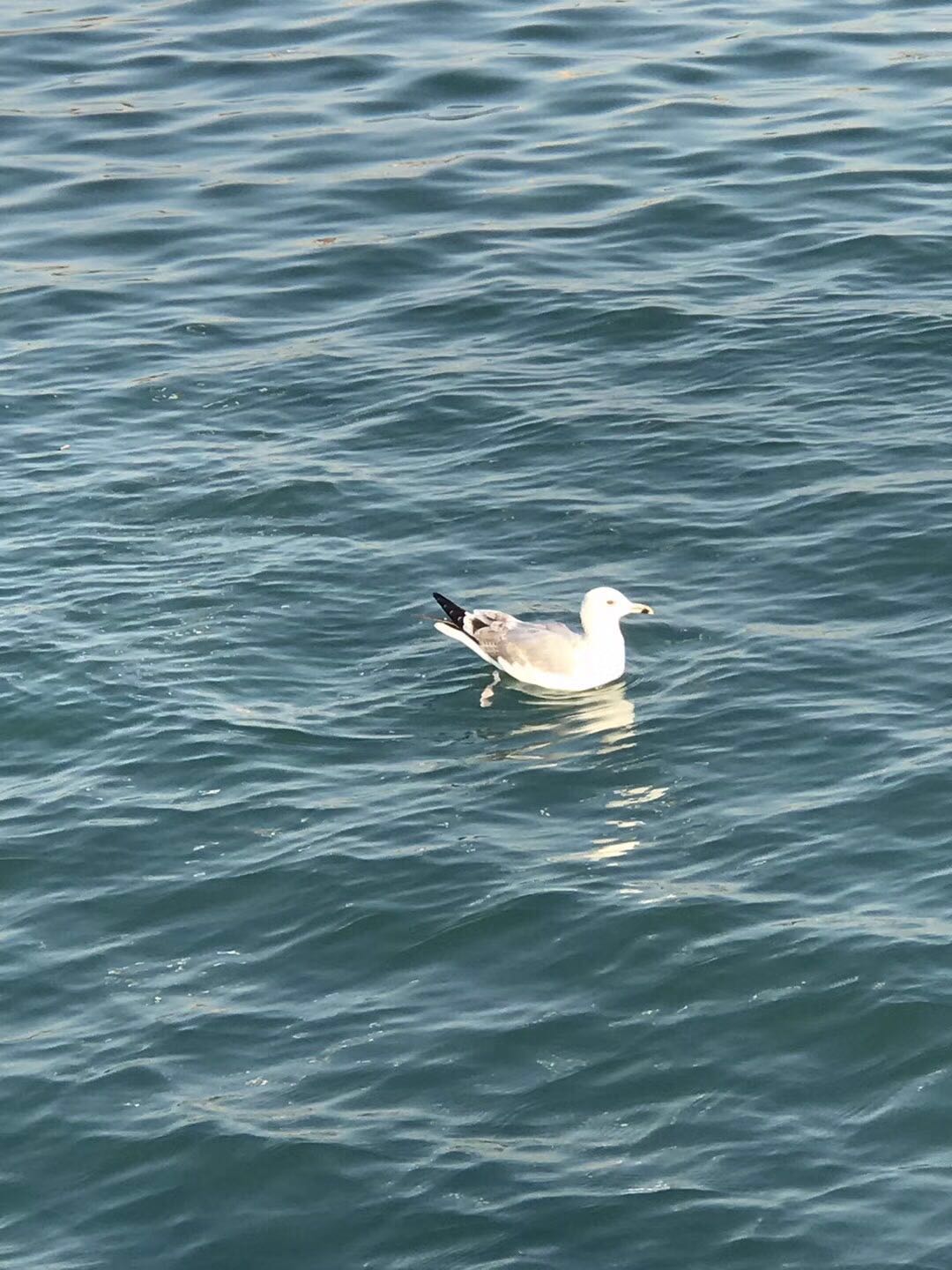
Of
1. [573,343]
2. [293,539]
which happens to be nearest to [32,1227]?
[293,539]

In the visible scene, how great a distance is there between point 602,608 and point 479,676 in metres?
1.11

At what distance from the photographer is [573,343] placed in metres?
20.1

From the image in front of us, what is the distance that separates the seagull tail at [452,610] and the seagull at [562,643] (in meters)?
0.04

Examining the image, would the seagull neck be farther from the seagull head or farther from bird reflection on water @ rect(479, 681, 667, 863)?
bird reflection on water @ rect(479, 681, 667, 863)

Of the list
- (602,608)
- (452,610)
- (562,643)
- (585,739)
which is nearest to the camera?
(585,739)

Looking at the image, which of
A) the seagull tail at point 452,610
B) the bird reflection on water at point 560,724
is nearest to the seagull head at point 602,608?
the bird reflection on water at point 560,724

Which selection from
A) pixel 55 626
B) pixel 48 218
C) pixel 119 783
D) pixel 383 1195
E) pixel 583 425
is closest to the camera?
pixel 383 1195

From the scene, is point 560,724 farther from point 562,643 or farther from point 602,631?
point 602,631

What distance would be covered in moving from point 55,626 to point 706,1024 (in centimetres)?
633

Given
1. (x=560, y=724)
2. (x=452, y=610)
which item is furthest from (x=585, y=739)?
(x=452, y=610)

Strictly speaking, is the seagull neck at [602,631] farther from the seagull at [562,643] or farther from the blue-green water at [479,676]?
the blue-green water at [479,676]

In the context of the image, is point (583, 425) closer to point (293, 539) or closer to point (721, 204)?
point (293, 539)

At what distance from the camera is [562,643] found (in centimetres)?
1472

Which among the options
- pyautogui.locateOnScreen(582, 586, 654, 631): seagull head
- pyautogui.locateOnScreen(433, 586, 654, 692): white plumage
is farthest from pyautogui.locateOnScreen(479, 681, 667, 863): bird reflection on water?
pyautogui.locateOnScreen(582, 586, 654, 631): seagull head
